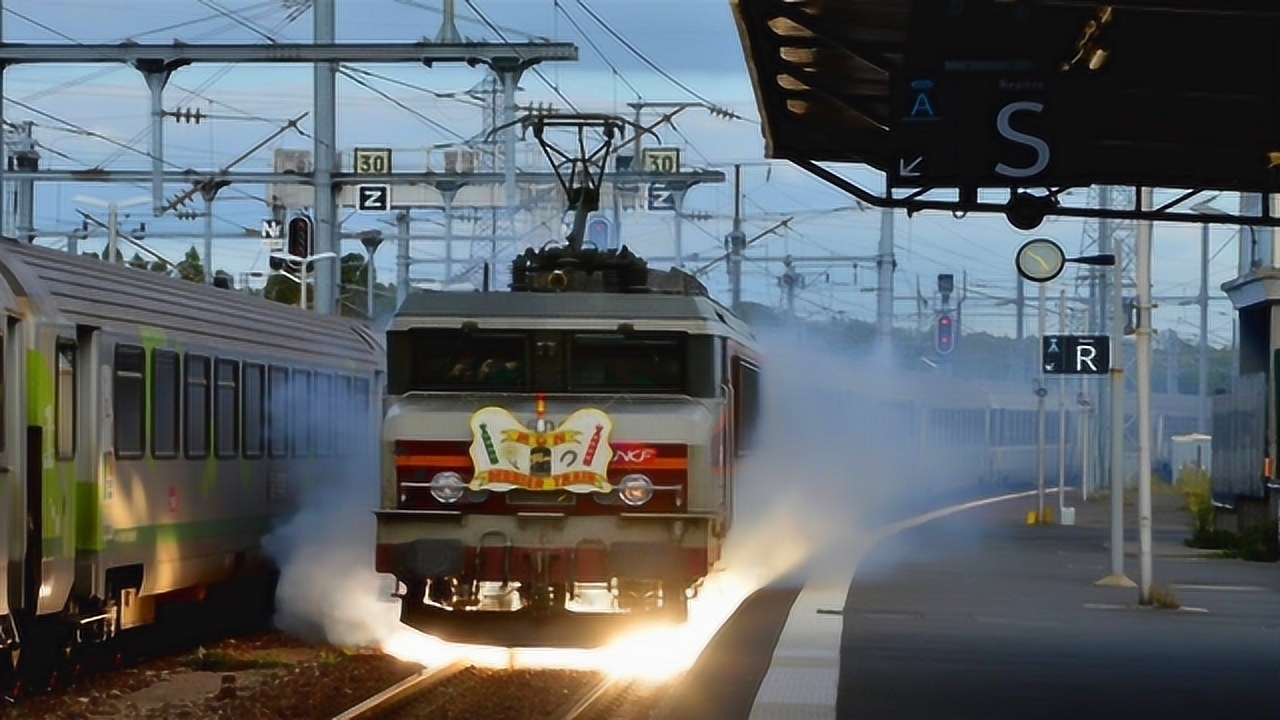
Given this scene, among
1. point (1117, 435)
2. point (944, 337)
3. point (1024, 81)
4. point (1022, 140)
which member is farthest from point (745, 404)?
point (944, 337)

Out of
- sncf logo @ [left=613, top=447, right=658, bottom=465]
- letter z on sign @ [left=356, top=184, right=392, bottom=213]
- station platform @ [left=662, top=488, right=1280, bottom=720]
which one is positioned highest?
letter z on sign @ [left=356, top=184, right=392, bottom=213]

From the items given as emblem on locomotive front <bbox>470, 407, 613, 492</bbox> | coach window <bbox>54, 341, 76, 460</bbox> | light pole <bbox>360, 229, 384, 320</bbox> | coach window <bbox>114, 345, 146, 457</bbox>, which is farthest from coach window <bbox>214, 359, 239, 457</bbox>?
light pole <bbox>360, 229, 384, 320</bbox>

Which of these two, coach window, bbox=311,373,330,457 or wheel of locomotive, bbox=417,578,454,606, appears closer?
wheel of locomotive, bbox=417,578,454,606

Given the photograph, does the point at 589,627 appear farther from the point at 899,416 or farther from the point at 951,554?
the point at 899,416

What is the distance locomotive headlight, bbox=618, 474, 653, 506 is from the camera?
49.4 feet

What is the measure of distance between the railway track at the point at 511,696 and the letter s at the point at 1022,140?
4077 millimetres

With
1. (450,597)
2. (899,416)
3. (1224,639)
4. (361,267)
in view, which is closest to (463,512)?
(450,597)

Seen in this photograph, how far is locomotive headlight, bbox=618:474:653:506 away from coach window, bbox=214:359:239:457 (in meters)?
4.74

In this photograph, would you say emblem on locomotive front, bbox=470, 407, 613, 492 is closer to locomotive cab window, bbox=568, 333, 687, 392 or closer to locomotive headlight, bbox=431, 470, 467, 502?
locomotive headlight, bbox=431, 470, 467, 502

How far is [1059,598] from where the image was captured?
2119cm

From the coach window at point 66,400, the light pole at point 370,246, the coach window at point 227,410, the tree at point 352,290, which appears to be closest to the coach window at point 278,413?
the coach window at point 227,410

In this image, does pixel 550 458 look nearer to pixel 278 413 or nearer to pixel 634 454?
pixel 634 454

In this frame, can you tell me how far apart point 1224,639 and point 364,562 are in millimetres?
7239

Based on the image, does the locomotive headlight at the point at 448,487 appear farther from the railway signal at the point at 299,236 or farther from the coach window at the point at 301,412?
the railway signal at the point at 299,236
